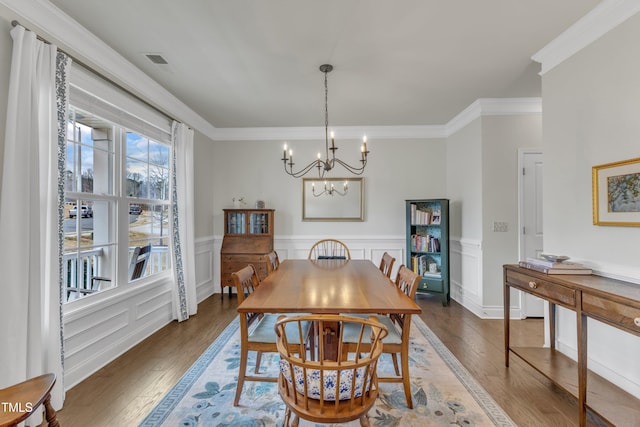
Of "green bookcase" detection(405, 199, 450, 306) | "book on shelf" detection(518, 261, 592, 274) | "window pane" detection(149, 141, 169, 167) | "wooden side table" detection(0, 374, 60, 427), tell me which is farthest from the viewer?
"green bookcase" detection(405, 199, 450, 306)

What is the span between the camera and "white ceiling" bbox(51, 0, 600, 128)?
6.39 ft

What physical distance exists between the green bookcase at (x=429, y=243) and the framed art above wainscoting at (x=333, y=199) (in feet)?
2.59

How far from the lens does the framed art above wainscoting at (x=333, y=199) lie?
15.2 ft

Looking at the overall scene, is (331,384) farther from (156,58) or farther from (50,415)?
(156,58)

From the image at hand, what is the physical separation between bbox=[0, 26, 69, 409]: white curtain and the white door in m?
4.49

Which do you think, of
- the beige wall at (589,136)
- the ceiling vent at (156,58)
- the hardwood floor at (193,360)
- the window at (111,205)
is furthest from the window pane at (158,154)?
the beige wall at (589,136)

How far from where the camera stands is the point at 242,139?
4.71 m

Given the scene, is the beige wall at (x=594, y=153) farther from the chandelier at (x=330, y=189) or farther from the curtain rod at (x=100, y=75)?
the curtain rod at (x=100, y=75)

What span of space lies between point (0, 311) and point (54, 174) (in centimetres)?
86

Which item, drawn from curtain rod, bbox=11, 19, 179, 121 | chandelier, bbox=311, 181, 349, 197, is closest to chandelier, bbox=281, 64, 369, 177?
chandelier, bbox=311, 181, 349, 197

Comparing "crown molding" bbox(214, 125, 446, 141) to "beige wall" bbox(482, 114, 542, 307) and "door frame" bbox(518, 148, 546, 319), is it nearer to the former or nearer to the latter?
"beige wall" bbox(482, 114, 542, 307)

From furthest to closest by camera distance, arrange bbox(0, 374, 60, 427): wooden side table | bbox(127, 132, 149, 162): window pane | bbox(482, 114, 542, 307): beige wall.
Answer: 1. bbox(482, 114, 542, 307): beige wall
2. bbox(127, 132, 149, 162): window pane
3. bbox(0, 374, 60, 427): wooden side table

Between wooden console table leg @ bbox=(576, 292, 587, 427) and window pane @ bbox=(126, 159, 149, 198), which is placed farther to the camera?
window pane @ bbox=(126, 159, 149, 198)

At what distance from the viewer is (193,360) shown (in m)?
2.54
